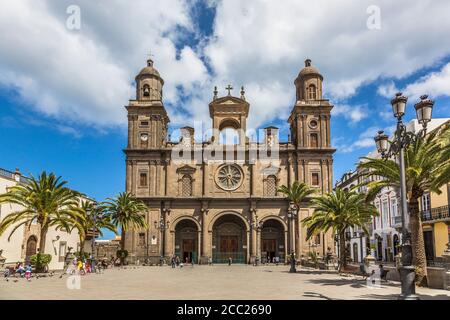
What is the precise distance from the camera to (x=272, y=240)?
1902 inches

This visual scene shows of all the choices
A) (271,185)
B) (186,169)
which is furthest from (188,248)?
(271,185)

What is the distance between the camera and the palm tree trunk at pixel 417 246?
62.0 ft

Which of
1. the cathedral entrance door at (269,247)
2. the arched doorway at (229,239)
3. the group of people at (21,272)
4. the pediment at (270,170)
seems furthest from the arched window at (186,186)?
the group of people at (21,272)

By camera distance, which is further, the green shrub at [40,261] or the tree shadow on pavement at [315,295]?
the green shrub at [40,261]

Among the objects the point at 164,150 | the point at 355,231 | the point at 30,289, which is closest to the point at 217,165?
the point at 164,150

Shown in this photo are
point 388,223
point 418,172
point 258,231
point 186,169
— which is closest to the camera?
point 418,172

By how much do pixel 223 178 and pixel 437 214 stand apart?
23.5m

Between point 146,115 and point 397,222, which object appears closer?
point 397,222

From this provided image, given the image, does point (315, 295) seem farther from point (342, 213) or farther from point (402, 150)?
point (342, 213)

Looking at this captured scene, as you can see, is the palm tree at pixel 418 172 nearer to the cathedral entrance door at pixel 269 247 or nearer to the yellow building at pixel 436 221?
the yellow building at pixel 436 221

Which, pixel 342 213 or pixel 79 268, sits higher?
pixel 342 213

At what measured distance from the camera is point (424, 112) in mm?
14617

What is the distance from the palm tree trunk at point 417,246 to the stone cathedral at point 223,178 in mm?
26039
